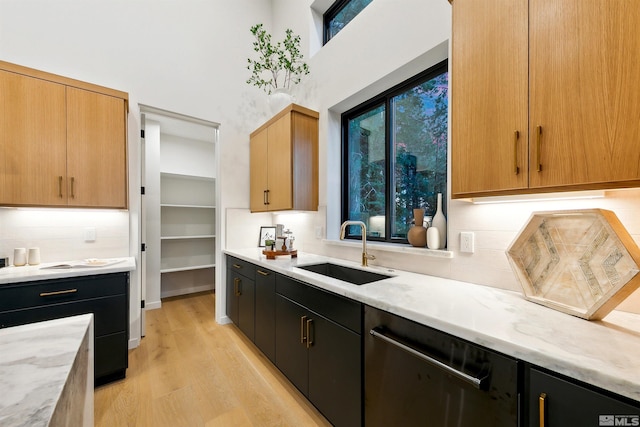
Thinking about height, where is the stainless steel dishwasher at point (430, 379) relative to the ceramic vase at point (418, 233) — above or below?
below

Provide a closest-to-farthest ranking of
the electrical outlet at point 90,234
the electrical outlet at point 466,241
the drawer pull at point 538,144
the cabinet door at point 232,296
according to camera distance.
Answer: the drawer pull at point 538,144
the electrical outlet at point 466,241
the electrical outlet at point 90,234
the cabinet door at point 232,296

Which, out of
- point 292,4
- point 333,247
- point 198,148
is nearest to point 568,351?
point 333,247

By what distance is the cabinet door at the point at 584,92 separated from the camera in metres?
0.77

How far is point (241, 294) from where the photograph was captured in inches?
104

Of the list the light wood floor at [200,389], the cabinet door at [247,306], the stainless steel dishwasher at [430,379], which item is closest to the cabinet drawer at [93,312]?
the light wood floor at [200,389]

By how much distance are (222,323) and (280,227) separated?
1465 mm

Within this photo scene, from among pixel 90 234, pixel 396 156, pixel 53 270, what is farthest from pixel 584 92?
pixel 90 234

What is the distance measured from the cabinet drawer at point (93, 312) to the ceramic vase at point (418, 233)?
221 centimetres

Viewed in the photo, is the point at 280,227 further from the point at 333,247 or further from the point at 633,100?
the point at 633,100

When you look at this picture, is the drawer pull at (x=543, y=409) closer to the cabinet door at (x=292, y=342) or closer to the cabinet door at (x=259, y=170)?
the cabinet door at (x=292, y=342)

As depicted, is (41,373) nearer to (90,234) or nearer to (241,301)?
(241,301)

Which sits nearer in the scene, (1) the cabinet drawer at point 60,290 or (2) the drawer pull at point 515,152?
(2) the drawer pull at point 515,152

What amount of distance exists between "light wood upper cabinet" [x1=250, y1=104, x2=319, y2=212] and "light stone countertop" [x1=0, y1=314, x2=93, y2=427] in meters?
1.79

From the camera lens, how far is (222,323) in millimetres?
3080
